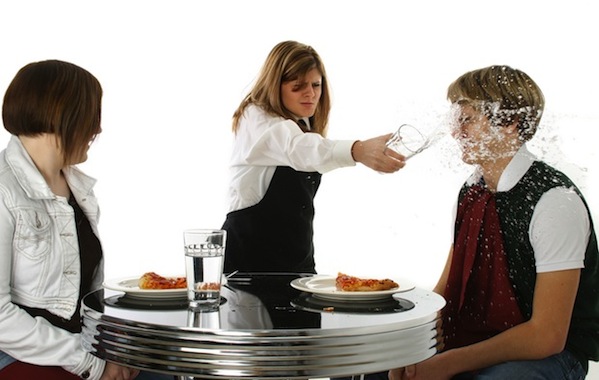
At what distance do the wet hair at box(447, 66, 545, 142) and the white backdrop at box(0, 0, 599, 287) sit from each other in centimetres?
173

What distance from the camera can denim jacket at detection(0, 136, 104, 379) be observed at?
1.46 meters

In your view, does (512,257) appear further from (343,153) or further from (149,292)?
(149,292)

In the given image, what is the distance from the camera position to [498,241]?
67.2 inches

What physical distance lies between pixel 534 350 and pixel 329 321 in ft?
1.71

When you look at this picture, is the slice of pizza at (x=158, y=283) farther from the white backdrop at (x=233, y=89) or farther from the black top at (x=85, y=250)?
the white backdrop at (x=233, y=89)

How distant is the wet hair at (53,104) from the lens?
158 cm

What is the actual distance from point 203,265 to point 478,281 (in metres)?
0.73

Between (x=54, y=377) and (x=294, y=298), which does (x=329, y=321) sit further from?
(x=54, y=377)

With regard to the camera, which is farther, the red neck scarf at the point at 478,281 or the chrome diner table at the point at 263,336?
the red neck scarf at the point at 478,281

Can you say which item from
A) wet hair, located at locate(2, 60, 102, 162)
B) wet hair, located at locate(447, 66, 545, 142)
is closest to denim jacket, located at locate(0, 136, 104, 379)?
wet hair, located at locate(2, 60, 102, 162)

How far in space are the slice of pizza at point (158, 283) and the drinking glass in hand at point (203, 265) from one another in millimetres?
123

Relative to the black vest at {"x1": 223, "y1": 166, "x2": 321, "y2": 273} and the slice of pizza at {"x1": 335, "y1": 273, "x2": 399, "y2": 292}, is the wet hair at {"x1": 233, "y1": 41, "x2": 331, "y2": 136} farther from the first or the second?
the slice of pizza at {"x1": 335, "y1": 273, "x2": 399, "y2": 292}

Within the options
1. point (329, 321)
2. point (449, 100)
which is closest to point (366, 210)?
point (449, 100)

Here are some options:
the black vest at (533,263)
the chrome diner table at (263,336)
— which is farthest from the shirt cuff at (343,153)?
the chrome diner table at (263,336)
